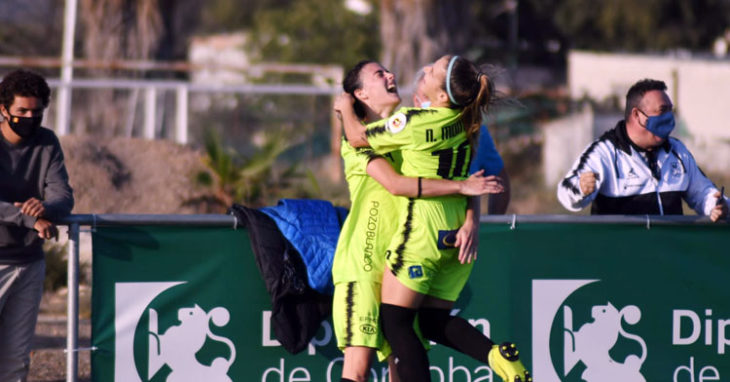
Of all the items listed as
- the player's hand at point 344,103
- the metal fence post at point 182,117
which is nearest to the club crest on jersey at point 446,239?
the player's hand at point 344,103

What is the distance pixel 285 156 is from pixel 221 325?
10.6 meters

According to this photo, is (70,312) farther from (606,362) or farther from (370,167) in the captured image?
(606,362)

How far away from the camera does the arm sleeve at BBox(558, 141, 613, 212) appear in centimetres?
603

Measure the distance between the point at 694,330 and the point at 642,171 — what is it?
96cm

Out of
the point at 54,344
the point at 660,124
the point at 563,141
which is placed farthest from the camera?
the point at 563,141

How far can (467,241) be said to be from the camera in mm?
5027

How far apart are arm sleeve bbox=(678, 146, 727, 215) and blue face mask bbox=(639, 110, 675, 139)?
11.0 inches

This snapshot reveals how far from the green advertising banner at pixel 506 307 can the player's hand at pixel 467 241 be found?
39.1 inches

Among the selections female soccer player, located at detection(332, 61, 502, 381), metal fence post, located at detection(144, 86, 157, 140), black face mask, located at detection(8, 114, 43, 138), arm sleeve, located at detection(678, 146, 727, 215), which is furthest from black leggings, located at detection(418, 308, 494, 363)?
metal fence post, located at detection(144, 86, 157, 140)

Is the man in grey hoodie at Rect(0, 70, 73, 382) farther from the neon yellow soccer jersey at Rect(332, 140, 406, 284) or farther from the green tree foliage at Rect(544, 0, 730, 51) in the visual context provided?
the green tree foliage at Rect(544, 0, 730, 51)

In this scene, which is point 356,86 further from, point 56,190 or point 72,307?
point 72,307

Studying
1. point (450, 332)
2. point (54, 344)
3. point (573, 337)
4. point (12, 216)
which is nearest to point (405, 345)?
point (450, 332)

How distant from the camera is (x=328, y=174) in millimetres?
15242

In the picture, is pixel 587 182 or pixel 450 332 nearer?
pixel 450 332
